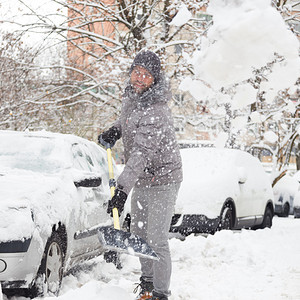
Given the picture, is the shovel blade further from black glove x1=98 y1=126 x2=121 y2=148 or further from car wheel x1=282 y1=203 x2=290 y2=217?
car wheel x1=282 y1=203 x2=290 y2=217

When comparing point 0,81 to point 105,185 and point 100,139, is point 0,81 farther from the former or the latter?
point 100,139

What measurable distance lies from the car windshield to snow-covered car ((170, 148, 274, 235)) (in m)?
3.08

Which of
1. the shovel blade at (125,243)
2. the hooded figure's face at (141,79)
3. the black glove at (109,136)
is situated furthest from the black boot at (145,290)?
the hooded figure's face at (141,79)

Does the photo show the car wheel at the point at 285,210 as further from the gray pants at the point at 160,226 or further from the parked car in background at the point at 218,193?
the gray pants at the point at 160,226

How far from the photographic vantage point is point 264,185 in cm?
1089

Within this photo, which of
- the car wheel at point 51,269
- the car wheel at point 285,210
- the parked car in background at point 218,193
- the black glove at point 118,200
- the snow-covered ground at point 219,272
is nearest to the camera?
the black glove at point 118,200

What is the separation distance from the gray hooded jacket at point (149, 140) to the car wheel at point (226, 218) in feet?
14.6

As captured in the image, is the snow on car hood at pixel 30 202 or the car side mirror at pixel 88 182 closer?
the snow on car hood at pixel 30 202

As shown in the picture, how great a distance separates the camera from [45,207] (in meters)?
4.91

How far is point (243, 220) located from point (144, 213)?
17.5ft

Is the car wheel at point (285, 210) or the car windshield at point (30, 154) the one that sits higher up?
the car windshield at point (30, 154)

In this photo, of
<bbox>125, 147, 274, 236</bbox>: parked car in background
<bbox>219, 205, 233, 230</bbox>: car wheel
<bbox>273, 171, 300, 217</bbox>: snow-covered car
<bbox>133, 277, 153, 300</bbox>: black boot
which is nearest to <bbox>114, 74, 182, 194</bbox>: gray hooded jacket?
<bbox>133, 277, 153, 300</bbox>: black boot

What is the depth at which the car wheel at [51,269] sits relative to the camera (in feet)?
15.8

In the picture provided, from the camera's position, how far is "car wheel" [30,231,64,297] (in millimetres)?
4816
